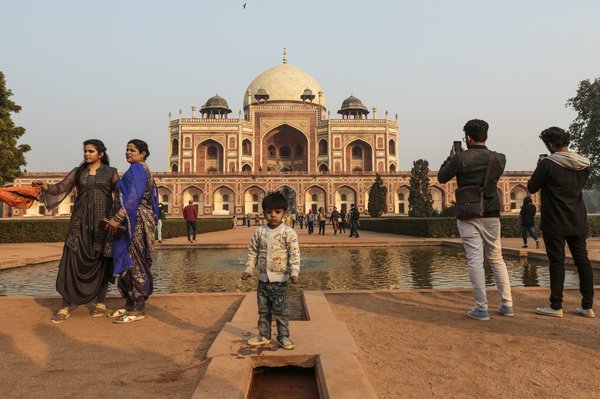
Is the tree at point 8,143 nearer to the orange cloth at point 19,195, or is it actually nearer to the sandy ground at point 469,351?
the orange cloth at point 19,195

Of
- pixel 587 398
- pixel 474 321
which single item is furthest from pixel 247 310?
pixel 587 398

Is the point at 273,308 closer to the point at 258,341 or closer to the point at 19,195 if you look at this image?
the point at 258,341

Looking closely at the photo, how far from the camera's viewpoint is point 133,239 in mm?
3529

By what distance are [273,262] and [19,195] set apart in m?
2.78

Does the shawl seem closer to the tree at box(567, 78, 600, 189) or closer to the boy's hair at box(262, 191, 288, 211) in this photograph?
the boy's hair at box(262, 191, 288, 211)

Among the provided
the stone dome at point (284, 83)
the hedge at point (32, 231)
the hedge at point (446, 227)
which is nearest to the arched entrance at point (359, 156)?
the stone dome at point (284, 83)

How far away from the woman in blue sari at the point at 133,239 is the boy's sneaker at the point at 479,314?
258cm

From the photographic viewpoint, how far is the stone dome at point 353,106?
48.1m

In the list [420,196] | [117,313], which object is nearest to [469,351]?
[117,313]

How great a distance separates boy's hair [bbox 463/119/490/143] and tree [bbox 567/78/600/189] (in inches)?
990

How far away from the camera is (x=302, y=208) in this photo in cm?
4000

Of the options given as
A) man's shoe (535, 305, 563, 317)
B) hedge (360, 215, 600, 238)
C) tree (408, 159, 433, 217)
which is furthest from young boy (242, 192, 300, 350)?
tree (408, 159, 433, 217)

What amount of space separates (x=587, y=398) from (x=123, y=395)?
2044 mm

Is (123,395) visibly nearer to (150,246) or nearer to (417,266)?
(150,246)
